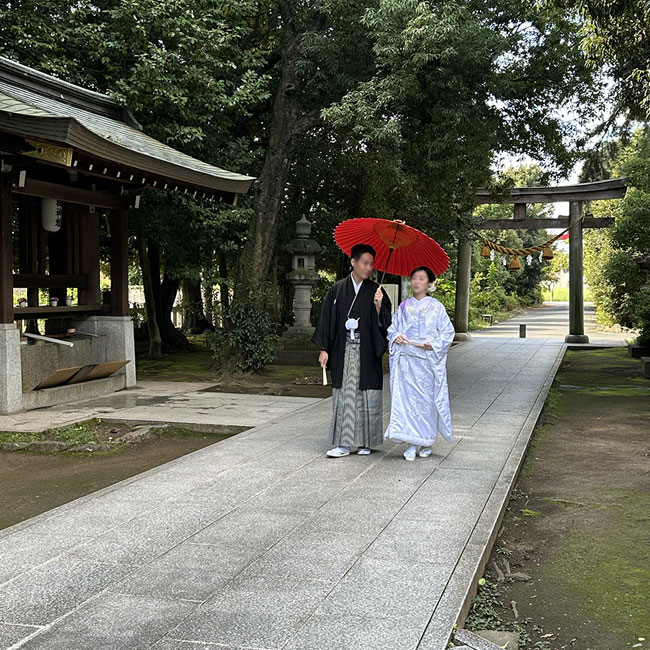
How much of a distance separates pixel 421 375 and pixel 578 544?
2.02 metres

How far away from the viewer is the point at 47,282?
10.4 meters

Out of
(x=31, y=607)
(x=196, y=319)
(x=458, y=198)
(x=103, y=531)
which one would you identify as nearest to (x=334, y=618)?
(x=31, y=607)

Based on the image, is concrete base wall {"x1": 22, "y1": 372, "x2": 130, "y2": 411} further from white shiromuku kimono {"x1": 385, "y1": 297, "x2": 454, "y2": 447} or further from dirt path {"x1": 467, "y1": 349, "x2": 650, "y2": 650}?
dirt path {"x1": 467, "y1": 349, "x2": 650, "y2": 650}

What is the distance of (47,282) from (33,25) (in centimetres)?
380

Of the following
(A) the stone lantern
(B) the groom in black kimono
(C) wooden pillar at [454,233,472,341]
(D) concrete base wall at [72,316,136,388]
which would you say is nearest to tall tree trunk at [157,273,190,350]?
(A) the stone lantern

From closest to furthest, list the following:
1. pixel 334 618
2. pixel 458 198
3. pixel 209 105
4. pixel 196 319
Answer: pixel 334 618
pixel 209 105
pixel 458 198
pixel 196 319

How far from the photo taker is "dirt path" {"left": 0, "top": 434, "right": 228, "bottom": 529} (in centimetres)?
561

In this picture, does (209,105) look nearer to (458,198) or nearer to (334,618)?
(458,198)

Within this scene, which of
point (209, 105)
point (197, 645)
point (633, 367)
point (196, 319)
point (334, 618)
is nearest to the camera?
point (197, 645)

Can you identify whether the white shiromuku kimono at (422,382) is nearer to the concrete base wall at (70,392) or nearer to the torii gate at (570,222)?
the concrete base wall at (70,392)

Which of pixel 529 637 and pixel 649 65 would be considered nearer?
pixel 529 637

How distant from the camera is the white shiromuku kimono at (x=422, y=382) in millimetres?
6383

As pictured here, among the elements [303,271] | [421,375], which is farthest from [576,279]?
[421,375]

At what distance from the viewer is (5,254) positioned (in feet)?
29.4
